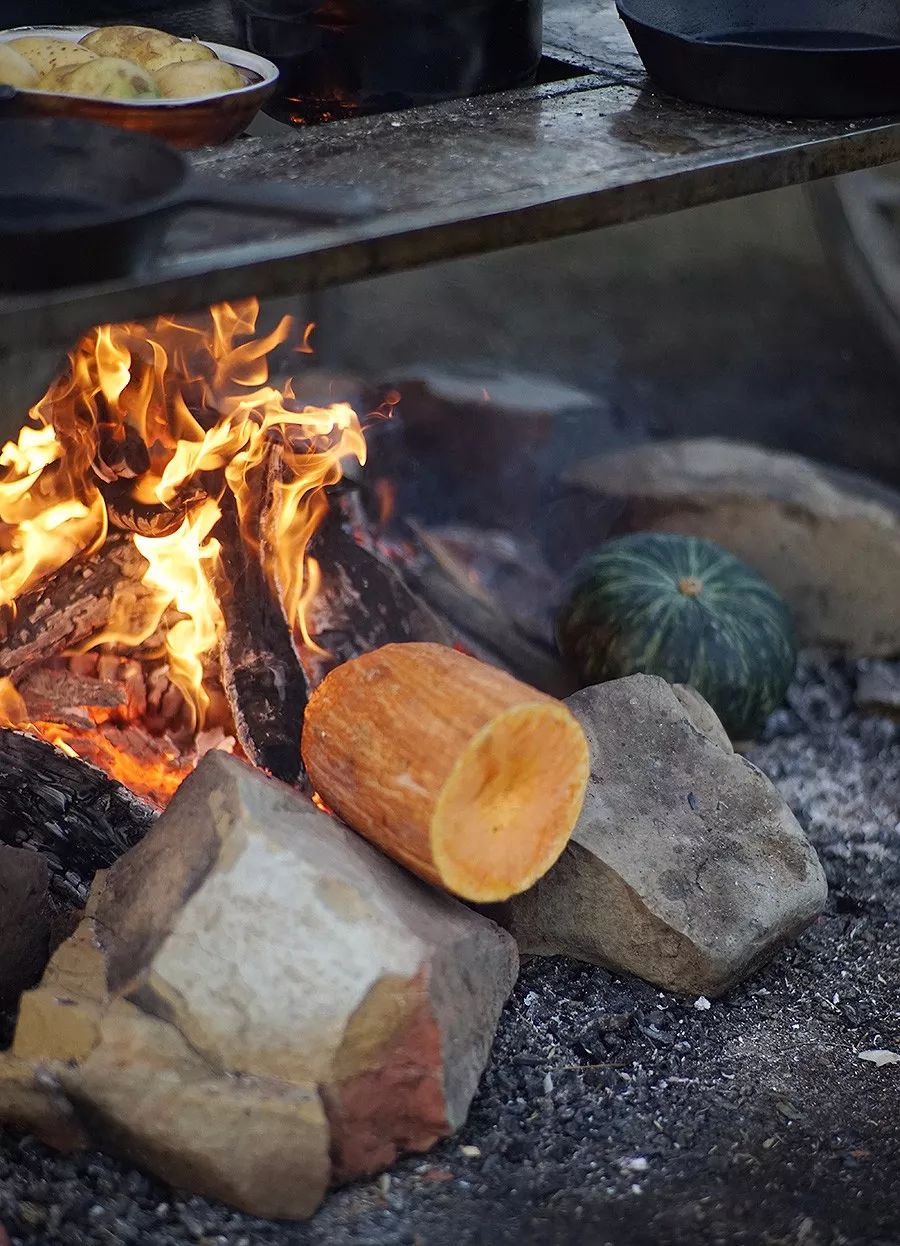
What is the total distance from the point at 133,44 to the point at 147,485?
87 cm

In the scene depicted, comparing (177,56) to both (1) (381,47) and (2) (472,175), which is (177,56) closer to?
(1) (381,47)

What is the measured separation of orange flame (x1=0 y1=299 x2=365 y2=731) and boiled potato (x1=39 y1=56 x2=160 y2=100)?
66 centimetres

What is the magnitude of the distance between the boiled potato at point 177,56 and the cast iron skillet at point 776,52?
816 mm

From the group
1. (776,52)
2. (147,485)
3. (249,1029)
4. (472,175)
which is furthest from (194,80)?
(249,1029)

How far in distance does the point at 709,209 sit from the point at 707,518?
2822 millimetres

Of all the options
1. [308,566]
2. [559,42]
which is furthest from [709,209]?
[308,566]

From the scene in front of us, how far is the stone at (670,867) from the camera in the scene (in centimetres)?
266

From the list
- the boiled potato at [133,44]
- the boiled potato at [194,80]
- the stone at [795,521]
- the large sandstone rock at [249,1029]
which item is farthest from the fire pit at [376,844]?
the stone at [795,521]

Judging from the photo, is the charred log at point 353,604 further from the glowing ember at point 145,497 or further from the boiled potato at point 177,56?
the boiled potato at point 177,56

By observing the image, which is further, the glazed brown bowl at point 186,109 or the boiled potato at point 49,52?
the boiled potato at point 49,52

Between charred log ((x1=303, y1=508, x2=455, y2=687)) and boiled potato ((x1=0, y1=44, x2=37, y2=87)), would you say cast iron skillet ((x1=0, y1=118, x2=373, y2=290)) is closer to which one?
boiled potato ((x1=0, y1=44, x2=37, y2=87))

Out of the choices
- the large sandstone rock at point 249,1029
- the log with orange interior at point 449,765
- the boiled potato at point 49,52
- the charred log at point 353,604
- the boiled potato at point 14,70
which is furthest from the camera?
the charred log at point 353,604

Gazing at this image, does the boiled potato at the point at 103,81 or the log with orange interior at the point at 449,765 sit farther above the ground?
the boiled potato at the point at 103,81

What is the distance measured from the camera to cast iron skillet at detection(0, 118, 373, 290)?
2.00 m
